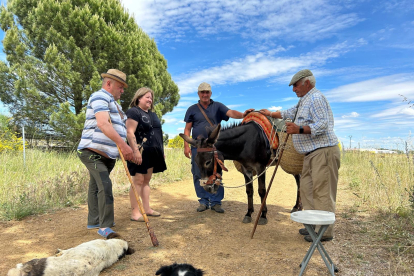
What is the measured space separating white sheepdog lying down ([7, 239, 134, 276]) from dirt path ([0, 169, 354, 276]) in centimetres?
15

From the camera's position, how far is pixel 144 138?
474 centimetres

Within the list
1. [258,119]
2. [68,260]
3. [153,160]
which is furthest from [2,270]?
[258,119]

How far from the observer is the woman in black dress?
15.0 ft

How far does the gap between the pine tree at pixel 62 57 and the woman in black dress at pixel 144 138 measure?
10840 mm

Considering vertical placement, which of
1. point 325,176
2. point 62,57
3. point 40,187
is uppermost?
point 62,57

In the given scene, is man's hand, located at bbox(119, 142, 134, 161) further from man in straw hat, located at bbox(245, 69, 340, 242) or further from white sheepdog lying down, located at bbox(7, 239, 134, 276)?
man in straw hat, located at bbox(245, 69, 340, 242)

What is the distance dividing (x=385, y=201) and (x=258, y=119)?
3.30 meters

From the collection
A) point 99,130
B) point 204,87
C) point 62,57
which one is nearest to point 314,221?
point 99,130

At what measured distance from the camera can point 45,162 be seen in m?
9.45

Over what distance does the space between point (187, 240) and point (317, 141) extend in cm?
232

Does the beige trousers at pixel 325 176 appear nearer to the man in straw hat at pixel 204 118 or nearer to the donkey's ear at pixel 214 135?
the donkey's ear at pixel 214 135

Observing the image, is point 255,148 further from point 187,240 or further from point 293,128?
point 187,240

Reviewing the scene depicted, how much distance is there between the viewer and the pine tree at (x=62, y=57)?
14.4m

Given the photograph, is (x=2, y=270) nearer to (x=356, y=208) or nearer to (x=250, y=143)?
(x=250, y=143)
